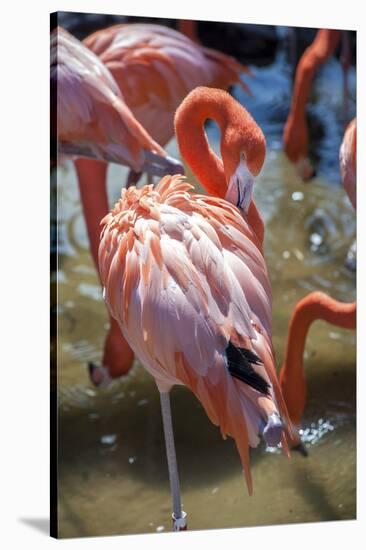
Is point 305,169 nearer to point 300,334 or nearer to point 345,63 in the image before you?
point 345,63

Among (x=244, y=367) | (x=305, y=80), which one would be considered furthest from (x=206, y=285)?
(x=305, y=80)

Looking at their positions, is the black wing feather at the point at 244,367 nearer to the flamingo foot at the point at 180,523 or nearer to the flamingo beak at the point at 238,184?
the flamingo beak at the point at 238,184

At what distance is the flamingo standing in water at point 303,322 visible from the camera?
440cm

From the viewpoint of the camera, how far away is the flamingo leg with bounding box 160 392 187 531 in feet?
13.2

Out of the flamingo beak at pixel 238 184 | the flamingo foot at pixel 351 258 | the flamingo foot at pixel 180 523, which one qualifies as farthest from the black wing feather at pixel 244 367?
the flamingo foot at pixel 351 258

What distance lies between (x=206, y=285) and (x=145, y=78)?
90 centimetres

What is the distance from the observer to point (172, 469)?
4.12 meters

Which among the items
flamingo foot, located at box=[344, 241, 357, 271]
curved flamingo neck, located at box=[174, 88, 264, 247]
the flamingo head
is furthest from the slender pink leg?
flamingo foot, located at box=[344, 241, 357, 271]

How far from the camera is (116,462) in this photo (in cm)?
416

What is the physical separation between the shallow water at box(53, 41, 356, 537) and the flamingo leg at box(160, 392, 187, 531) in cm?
5

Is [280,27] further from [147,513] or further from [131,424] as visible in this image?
[147,513]

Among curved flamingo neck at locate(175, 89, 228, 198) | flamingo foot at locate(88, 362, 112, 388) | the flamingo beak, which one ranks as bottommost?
flamingo foot at locate(88, 362, 112, 388)

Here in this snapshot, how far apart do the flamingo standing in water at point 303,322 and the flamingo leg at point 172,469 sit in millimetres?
495

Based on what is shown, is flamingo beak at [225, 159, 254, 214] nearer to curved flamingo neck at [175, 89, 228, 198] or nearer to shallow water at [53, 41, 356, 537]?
curved flamingo neck at [175, 89, 228, 198]
